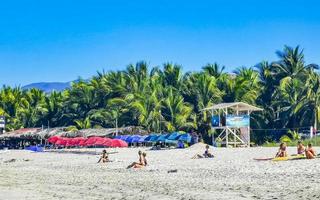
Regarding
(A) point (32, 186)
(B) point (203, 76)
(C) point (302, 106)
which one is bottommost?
(A) point (32, 186)

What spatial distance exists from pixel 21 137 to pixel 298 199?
47685 millimetres

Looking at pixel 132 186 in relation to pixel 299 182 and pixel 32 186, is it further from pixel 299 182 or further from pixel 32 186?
pixel 299 182

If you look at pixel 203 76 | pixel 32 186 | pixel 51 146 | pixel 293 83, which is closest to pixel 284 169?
pixel 32 186

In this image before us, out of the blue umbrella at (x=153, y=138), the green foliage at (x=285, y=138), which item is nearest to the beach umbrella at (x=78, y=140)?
the blue umbrella at (x=153, y=138)

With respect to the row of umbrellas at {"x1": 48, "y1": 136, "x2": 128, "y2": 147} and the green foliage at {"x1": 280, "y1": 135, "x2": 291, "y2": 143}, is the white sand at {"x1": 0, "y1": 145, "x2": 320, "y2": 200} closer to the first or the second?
the green foliage at {"x1": 280, "y1": 135, "x2": 291, "y2": 143}

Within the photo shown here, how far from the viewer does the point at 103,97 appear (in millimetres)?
56938

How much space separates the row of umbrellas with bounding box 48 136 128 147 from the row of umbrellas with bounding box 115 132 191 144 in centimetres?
105

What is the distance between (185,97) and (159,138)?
36.4 feet

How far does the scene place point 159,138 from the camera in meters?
42.1

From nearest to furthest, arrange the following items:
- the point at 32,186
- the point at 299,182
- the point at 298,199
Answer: the point at 298,199, the point at 299,182, the point at 32,186

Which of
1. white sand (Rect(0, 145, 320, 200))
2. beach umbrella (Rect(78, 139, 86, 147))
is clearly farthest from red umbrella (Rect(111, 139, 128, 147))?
white sand (Rect(0, 145, 320, 200))

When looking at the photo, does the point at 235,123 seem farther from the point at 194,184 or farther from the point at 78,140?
the point at 194,184

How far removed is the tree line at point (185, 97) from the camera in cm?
4554

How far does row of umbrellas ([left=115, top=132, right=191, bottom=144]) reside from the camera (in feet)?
134
